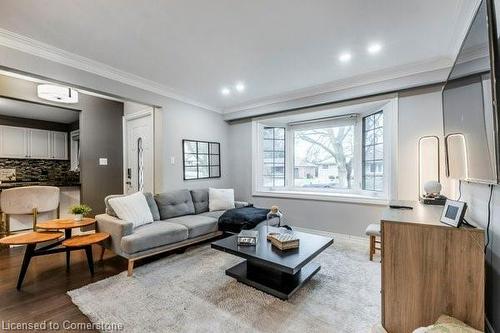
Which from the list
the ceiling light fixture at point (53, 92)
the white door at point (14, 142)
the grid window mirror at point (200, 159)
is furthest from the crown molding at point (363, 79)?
the white door at point (14, 142)

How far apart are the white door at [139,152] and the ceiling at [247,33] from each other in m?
1.22

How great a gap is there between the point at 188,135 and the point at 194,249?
2036mm

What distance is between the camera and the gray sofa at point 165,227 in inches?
103

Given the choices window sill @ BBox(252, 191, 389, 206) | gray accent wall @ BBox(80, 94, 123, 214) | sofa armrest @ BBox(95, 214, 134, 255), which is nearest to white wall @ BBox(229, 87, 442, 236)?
window sill @ BBox(252, 191, 389, 206)

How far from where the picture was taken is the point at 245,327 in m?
1.70

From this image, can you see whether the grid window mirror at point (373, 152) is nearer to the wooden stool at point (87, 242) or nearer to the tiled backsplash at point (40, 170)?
the wooden stool at point (87, 242)

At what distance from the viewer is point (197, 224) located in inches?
128

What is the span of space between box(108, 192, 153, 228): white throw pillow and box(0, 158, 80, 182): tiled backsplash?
126 inches

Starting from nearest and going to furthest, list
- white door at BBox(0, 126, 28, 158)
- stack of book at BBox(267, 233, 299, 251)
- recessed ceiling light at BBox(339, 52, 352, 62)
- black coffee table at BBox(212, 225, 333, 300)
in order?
black coffee table at BBox(212, 225, 333, 300) < stack of book at BBox(267, 233, 299, 251) < recessed ceiling light at BBox(339, 52, 352, 62) < white door at BBox(0, 126, 28, 158)

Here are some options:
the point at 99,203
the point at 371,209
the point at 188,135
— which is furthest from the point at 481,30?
the point at 99,203

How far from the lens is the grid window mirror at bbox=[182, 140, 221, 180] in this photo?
4.27 metres

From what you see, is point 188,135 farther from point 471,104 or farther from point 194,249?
point 471,104

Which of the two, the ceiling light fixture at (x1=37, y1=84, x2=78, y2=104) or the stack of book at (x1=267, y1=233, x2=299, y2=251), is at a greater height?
the ceiling light fixture at (x1=37, y1=84, x2=78, y2=104)

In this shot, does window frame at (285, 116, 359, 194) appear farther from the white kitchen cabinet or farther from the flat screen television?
the white kitchen cabinet
